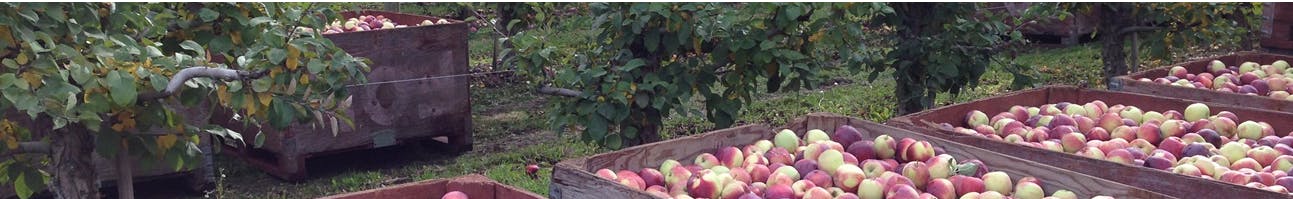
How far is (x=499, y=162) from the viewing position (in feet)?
20.0

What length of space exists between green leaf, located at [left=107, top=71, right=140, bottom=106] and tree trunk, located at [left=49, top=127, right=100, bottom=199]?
380 mm

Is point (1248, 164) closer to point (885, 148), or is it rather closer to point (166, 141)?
point (885, 148)

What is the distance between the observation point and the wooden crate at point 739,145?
2846 mm

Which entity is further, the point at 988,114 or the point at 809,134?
the point at 988,114

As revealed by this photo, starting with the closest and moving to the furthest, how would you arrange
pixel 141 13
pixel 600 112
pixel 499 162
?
1. pixel 141 13
2. pixel 600 112
3. pixel 499 162

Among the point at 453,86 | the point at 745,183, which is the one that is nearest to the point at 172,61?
the point at 745,183

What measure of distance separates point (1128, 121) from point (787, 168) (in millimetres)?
1351

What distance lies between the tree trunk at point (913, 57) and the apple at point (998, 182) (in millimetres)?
2621

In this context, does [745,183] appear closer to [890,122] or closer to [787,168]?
[787,168]

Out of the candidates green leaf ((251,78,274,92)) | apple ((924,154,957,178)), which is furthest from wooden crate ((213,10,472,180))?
apple ((924,154,957,178))

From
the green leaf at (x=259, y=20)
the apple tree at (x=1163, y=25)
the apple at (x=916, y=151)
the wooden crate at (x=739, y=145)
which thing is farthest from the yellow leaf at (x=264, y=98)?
the apple tree at (x=1163, y=25)

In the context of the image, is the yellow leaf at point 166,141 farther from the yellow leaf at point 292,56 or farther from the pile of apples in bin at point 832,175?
the pile of apples in bin at point 832,175

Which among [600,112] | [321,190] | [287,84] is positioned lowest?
[321,190]

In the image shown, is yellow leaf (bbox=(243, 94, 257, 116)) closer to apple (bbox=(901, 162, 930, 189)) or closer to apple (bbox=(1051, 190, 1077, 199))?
apple (bbox=(901, 162, 930, 189))
